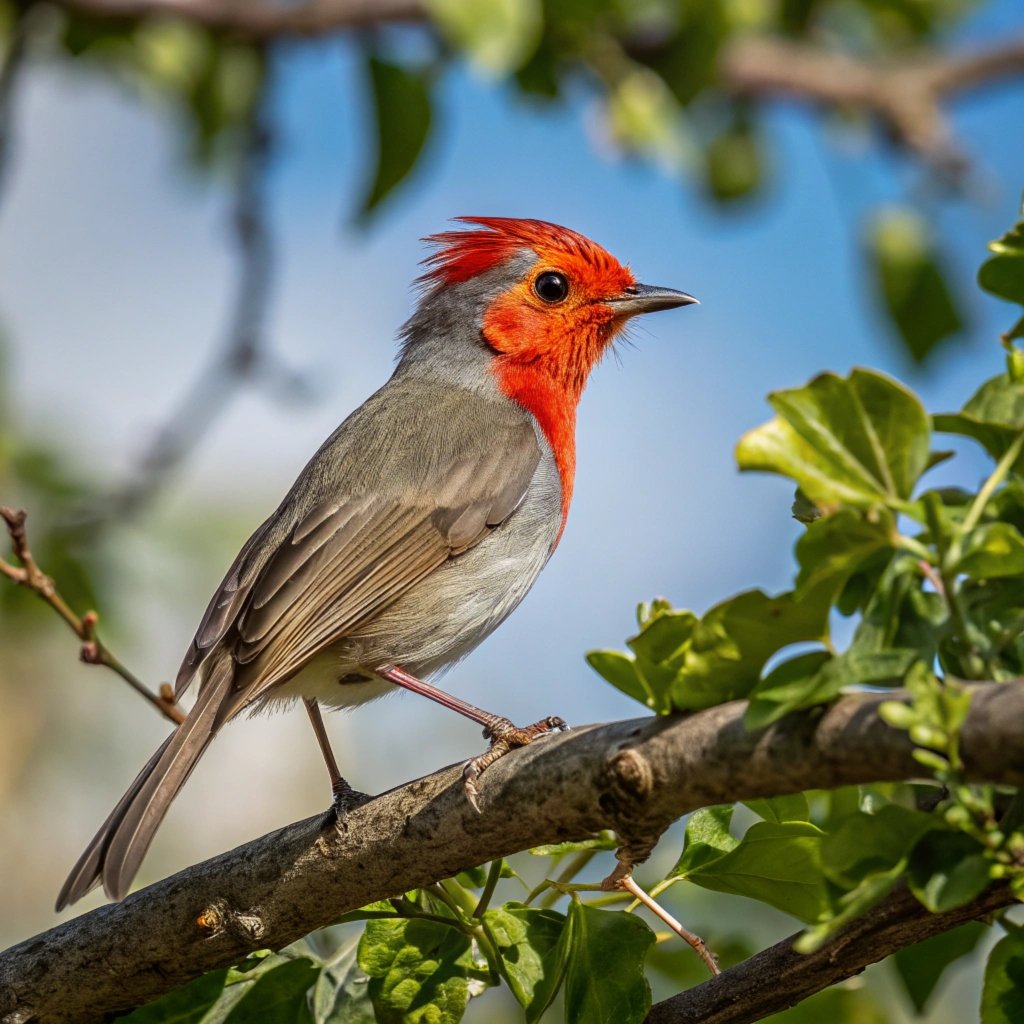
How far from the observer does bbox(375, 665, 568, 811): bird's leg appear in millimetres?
2486

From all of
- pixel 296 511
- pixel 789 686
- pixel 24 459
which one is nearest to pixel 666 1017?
pixel 789 686

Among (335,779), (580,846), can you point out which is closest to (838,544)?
(580,846)

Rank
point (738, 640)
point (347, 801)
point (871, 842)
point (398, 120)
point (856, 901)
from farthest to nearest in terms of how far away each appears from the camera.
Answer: point (398, 120), point (347, 801), point (738, 640), point (871, 842), point (856, 901)

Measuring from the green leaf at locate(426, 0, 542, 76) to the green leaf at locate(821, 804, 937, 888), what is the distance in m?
2.57

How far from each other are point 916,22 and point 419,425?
247cm

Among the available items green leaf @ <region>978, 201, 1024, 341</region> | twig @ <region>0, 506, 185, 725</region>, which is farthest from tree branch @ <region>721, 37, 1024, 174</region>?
green leaf @ <region>978, 201, 1024, 341</region>

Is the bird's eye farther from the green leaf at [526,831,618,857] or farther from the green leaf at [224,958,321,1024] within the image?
the green leaf at [224,958,321,1024]

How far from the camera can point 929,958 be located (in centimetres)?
248

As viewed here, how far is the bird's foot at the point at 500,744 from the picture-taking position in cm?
244

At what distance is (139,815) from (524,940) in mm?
1329

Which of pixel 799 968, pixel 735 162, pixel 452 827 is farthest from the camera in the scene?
pixel 735 162

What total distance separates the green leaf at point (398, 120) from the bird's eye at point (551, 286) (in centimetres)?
165

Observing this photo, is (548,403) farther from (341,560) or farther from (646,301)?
(341,560)

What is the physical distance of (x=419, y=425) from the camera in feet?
16.3
